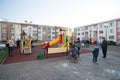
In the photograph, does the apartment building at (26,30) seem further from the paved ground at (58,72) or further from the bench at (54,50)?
the paved ground at (58,72)

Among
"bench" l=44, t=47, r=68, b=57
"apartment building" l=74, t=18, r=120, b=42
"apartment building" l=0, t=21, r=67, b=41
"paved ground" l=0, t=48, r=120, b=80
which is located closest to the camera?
"paved ground" l=0, t=48, r=120, b=80

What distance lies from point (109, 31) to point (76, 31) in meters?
23.0

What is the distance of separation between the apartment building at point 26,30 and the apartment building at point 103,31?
18.9 m

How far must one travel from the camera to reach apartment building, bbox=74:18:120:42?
1422 inches

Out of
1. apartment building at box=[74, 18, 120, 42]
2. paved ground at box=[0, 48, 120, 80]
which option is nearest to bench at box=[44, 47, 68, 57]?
paved ground at box=[0, 48, 120, 80]

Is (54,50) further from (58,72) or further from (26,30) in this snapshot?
(26,30)

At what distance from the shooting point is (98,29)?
144 feet

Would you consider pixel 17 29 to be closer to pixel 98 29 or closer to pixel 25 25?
pixel 25 25

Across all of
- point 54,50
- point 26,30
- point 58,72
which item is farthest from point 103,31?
point 58,72

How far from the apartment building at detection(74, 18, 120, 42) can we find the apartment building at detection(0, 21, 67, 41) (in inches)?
743

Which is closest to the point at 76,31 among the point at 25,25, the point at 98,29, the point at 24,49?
the point at 98,29

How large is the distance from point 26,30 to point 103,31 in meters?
38.1

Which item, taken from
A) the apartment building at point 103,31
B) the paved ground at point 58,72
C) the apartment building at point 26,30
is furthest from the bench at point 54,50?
the apartment building at point 26,30

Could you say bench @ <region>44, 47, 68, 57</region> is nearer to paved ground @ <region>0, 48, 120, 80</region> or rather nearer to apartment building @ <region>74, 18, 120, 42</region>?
paved ground @ <region>0, 48, 120, 80</region>
